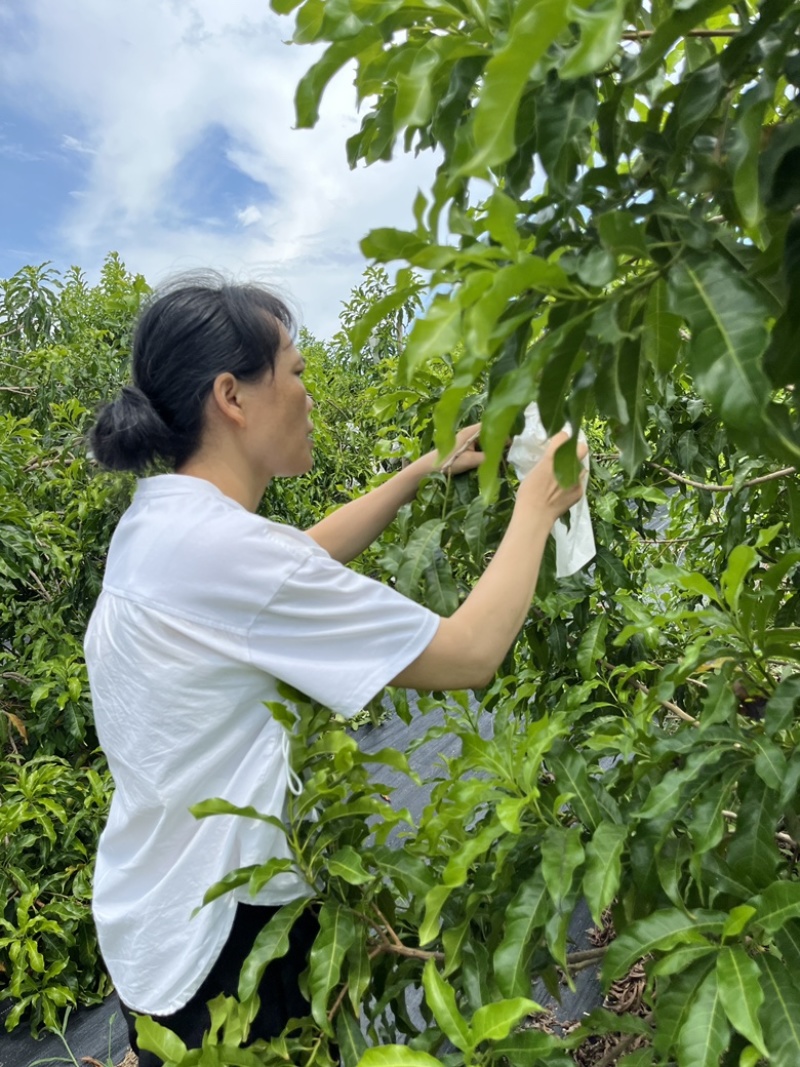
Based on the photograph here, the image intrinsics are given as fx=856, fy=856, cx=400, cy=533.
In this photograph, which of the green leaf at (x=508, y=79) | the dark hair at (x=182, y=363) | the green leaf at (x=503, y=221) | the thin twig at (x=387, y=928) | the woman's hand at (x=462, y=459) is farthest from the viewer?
the woman's hand at (x=462, y=459)

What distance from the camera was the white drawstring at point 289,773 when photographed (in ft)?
3.45

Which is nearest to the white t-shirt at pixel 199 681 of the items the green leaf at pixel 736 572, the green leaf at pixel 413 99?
the green leaf at pixel 736 572

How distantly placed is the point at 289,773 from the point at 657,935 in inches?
18.6

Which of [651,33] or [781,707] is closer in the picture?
[651,33]

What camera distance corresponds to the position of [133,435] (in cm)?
122

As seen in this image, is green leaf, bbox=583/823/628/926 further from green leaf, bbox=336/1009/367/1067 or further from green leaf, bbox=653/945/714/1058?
green leaf, bbox=336/1009/367/1067

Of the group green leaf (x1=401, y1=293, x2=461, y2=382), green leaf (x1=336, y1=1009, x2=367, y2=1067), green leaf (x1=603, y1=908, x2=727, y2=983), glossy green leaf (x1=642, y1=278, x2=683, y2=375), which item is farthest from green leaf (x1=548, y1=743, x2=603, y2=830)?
green leaf (x1=401, y1=293, x2=461, y2=382)

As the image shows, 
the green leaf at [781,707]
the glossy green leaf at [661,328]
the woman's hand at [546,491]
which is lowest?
the green leaf at [781,707]

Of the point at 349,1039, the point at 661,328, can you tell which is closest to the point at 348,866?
the point at 349,1039

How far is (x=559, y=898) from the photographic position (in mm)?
815

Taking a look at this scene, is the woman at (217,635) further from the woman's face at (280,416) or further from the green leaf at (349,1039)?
the green leaf at (349,1039)

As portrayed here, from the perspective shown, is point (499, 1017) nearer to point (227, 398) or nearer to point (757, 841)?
point (757, 841)

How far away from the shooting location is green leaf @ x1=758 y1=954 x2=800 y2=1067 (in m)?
0.70

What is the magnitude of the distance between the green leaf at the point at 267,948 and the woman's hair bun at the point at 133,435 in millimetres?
642
